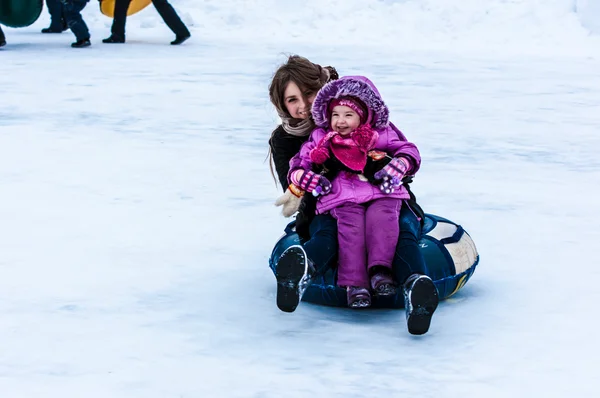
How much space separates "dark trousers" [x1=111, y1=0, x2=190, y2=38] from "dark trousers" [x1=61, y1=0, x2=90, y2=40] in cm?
54

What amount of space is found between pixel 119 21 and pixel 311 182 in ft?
33.9

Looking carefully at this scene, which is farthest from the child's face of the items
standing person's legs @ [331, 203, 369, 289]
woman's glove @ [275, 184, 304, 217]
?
woman's glove @ [275, 184, 304, 217]

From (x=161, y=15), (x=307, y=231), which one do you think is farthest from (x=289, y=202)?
(x=161, y=15)

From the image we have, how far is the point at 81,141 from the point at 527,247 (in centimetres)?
353

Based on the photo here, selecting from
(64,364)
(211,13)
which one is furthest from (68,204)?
(211,13)

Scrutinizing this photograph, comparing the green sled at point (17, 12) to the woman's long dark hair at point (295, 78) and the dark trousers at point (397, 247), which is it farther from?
the dark trousers at point (397, 247)

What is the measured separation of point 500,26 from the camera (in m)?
14.3

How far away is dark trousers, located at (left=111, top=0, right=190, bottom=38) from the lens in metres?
13.0

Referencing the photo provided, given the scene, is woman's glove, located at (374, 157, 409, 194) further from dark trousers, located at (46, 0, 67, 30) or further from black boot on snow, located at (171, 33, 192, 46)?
dark trousers, located at (46, 0, 67, 30)

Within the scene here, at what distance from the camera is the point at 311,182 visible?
11.6ft

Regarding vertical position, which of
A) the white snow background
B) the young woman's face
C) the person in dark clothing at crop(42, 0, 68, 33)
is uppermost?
the young woman's face

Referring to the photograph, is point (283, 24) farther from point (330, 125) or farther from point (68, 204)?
point (330, 125)

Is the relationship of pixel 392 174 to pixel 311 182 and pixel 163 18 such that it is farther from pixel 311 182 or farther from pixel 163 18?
pixel 163 18

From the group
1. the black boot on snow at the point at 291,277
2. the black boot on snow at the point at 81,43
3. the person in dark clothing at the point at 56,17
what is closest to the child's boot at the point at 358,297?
the black boot on snow at the point at 291,277
